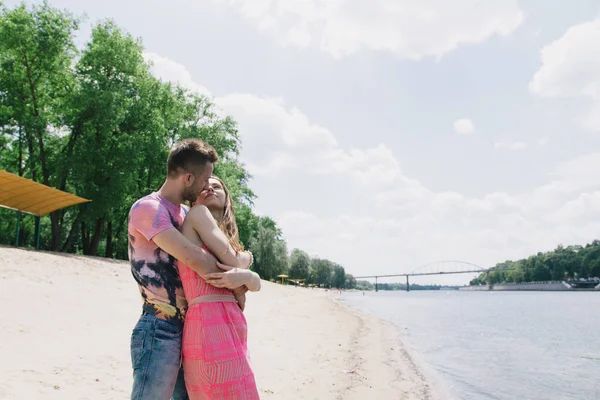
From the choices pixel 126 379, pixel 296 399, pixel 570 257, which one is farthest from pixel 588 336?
pixel 570 257

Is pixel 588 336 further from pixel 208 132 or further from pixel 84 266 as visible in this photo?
pixel 208 132

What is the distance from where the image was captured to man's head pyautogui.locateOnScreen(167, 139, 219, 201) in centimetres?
278

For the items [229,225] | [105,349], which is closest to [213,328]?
[229,225]

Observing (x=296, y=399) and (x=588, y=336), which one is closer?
(x=296, y=399)

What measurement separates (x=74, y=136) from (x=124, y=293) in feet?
49.6

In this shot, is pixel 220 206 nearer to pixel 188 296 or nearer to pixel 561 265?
pixel 188 296

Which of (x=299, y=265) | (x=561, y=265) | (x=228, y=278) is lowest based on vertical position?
(x=228, y=278)

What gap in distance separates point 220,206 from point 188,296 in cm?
62

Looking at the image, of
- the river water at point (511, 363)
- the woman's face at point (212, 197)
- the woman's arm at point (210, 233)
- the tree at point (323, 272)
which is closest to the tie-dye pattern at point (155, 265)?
the woman's arm at point (210, 233)

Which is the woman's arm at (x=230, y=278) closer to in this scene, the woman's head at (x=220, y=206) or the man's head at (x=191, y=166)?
the woman's head at (x=220, y=206)

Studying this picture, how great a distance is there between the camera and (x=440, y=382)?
10.1 meters

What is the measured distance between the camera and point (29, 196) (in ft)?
64.3

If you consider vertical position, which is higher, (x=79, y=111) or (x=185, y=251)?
(x=79, y=111)

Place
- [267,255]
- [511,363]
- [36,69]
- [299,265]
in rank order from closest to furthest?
1. [511,363]
2. [36,69]
3. [267,255]
4. [299,265]
